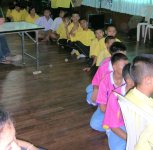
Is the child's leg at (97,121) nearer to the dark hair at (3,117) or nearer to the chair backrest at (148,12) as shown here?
the dark hair at (3,117)

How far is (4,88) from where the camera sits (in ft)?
12.9

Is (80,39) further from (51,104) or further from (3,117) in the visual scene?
(3,117)

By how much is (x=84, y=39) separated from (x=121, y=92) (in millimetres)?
3377

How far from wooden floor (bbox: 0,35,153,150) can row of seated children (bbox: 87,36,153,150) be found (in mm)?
210

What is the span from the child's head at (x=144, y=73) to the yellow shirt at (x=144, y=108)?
0.05 m

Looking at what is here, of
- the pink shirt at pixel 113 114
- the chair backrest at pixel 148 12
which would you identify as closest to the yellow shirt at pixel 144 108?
the pink shirt at pixel 113 114

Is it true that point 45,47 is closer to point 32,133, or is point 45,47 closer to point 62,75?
point 62,75

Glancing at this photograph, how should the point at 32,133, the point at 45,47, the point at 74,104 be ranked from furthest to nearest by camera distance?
the point at 45,47 → the point at 74,104 → the point at 32,133

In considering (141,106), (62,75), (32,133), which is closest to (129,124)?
(141,106)

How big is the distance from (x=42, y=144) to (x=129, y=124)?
1223mm

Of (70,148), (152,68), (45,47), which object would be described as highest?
(152,68)

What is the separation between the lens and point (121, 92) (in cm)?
223

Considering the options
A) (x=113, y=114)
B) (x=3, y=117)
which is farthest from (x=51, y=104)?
(x=3, y=117)

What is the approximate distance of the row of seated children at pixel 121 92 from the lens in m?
1.68
